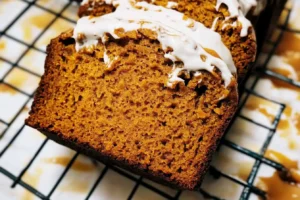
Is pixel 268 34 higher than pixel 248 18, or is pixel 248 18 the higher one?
pixel 268 34

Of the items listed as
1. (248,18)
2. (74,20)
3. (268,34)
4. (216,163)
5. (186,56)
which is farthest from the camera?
(74,20)

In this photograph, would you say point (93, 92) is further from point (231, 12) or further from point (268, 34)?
point (268, 34)

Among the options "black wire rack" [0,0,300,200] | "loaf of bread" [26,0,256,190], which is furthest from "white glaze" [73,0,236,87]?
"black wire rack" [0,0,300,200]

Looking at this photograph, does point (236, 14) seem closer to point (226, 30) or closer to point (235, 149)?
point (226, 30)

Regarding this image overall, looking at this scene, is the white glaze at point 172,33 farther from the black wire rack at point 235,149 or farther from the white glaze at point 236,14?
the black wire rack at point 235,149

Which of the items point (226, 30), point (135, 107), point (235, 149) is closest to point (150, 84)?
point (135, 107)

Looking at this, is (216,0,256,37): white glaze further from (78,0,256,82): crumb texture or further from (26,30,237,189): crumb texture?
(26,30,237,189): crumb texture

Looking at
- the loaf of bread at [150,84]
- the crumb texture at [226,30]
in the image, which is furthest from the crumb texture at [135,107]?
the crumb texture at [226,30]

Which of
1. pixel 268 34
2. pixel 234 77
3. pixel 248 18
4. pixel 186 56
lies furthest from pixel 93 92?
pixel 268 34

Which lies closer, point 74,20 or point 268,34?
point 268,34
